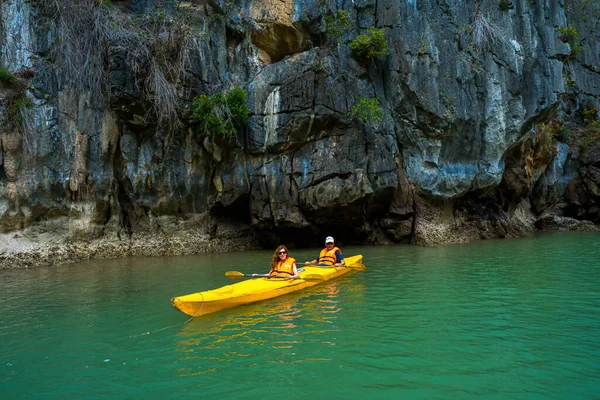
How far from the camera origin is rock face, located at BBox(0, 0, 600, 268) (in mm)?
13875

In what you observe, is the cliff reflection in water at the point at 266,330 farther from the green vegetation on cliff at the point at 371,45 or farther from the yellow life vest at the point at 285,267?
the green vegetation on cliff at the point at 371,45

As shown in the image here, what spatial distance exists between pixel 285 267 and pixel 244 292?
1.50 meters

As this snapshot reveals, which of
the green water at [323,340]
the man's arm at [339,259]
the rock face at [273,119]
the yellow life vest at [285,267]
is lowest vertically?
the green water at [323,340]

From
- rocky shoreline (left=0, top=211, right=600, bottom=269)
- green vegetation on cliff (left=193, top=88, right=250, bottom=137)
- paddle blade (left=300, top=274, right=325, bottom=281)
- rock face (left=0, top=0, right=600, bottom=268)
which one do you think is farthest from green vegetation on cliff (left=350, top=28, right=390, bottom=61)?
paddle blade (left=300, top=274, right=325, bottom=281)

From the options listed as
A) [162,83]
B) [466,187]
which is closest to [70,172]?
[162,83]

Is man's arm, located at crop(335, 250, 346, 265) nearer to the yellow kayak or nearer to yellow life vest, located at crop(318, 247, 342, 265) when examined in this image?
yellow life vest, located at crop(318, 247, 342, 265)

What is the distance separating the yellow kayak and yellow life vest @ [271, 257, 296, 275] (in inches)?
9.1

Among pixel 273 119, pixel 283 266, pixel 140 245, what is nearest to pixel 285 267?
pixel 283 266

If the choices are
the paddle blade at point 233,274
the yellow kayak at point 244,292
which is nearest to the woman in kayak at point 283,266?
the yellow kayak at point 244,292

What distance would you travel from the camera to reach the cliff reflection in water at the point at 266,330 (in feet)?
15.4

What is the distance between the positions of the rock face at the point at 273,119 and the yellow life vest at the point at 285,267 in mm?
7089

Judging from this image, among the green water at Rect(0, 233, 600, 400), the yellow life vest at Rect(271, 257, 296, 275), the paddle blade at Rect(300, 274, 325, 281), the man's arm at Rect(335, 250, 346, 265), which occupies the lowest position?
the green water at Rect(0, 233, 600, 400)

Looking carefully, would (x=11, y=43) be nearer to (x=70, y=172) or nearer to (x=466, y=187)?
(x=70, y=172)

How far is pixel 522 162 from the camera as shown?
20.7 m
